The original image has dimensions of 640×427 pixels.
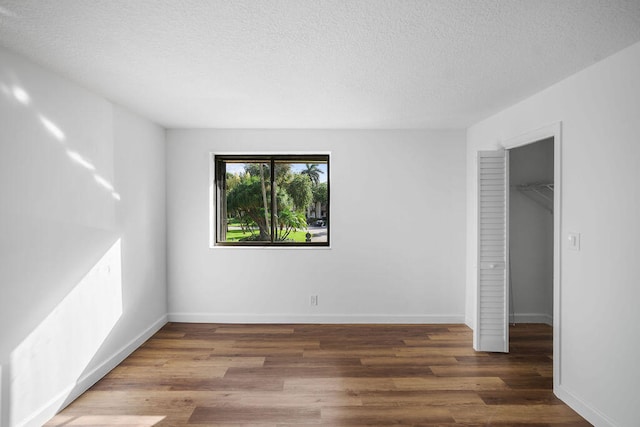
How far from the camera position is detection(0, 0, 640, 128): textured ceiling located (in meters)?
1.77

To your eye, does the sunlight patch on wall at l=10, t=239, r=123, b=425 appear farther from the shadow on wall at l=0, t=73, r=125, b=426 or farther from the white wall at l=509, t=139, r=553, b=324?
the white wall at l=509, t=139, r=553, b=324

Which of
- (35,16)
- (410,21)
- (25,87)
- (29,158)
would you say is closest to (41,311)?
(29,158)

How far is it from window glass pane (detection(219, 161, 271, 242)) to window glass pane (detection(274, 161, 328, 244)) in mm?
139

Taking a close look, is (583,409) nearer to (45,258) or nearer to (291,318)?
(291,318)

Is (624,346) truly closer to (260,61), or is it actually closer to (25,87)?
(260,61)

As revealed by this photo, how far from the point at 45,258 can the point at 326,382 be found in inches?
85.3

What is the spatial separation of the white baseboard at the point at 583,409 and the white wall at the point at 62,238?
3.50 metres

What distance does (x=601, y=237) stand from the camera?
241 cm

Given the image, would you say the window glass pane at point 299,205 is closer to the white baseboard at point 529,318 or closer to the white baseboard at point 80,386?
the white baseboard at point 80,386

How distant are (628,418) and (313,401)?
1890mm

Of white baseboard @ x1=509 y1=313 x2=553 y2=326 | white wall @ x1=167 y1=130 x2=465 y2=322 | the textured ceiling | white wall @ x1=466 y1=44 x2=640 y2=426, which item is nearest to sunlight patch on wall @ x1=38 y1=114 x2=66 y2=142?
the textured ceiling

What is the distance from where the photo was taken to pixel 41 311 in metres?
2.44

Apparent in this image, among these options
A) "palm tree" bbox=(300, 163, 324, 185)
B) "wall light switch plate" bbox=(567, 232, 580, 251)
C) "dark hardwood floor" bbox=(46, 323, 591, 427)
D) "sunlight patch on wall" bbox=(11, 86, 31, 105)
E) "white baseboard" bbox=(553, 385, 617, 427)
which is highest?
"sunlight patch on wall" bbox=(11, 86, 31, 105)

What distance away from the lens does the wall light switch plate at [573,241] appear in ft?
8.57
